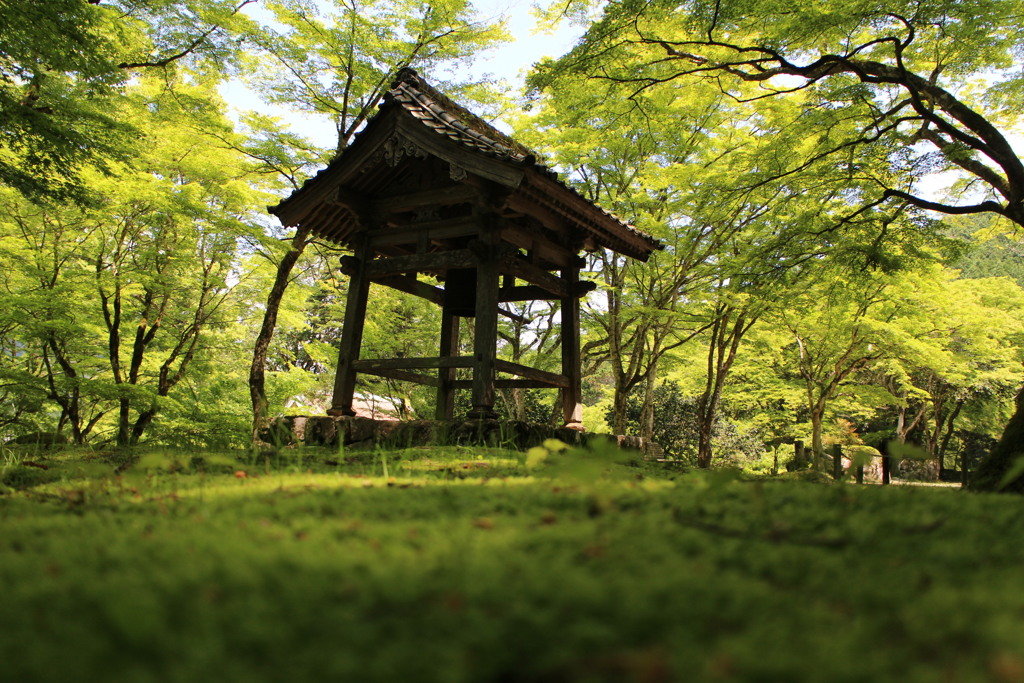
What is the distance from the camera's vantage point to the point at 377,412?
55.4 ft

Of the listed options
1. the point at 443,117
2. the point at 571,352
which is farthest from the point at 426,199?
the point at 571,352

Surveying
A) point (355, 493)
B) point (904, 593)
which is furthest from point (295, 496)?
point (904, 593)

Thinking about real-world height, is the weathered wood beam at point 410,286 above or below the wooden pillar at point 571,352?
above

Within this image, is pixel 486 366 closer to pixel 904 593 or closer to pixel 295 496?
pixel 295 496

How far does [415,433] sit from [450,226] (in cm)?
252

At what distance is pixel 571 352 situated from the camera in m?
8.00

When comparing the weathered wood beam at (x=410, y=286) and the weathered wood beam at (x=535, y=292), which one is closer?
the weathered wood beam at (x=410, y=286)

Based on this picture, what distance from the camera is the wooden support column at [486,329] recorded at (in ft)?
20.7

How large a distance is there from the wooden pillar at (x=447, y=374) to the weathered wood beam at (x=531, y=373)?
4.20 feet

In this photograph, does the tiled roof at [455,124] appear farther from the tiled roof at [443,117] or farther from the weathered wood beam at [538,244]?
the weathered wood beam at [538,244]

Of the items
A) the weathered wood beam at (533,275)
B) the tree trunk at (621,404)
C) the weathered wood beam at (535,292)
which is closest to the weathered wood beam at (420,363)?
the weathered wood beam at (533,275)

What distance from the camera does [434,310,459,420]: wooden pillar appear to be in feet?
28.0

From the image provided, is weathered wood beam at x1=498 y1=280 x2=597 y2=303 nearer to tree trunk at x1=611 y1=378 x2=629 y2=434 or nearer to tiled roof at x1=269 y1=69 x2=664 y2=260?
tiled roof at x1=269 y1=69 x2=664 y2=260

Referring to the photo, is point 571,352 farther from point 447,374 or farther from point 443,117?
point 443,117
